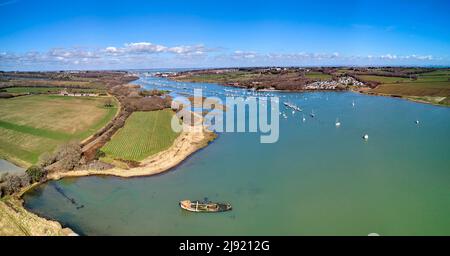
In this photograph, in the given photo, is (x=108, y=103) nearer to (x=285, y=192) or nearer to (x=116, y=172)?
(x=116, y=172)

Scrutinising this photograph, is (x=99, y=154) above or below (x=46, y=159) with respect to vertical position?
above

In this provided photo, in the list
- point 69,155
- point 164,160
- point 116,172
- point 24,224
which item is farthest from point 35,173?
point 164,160

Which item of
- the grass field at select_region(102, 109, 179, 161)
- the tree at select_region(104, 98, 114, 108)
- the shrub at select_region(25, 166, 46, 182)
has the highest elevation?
the tree at select_region(104, 98, 114, 108)

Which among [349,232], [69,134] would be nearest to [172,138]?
[69,134]

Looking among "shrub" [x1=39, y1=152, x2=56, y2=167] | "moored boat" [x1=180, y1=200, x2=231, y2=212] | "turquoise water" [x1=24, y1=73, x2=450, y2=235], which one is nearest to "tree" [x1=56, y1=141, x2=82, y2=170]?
"shrub" [x1=39, y1=152, x2=56, y2=167]

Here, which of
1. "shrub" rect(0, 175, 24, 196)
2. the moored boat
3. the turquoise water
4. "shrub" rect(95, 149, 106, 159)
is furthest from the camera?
"shrub" rect(95, 149, 106, 159)

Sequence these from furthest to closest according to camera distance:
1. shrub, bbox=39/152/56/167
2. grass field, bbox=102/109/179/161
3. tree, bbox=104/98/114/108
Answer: tree, bbox=104/98/114/108 < grass field, bbox=102/109/179/161 < shrub, bbox=39/152/56/167

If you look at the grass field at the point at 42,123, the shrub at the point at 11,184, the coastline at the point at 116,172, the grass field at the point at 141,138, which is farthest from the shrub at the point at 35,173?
the grass field at the point at 141,138

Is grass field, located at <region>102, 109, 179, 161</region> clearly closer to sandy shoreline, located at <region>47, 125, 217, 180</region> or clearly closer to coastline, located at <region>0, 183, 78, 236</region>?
sandy shoreline, located at <region>47, 125, 217, 180</region>
